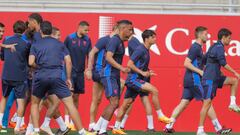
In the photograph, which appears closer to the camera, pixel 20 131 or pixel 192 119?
pixel 20 131

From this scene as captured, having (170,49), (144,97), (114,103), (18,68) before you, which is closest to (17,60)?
(18,68)

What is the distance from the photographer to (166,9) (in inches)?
660

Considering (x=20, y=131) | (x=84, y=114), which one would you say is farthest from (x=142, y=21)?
(x=20, y=131)

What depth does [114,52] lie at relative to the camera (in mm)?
12242

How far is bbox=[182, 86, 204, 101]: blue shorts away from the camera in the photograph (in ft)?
45.3

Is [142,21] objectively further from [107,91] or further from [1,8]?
[107,91]

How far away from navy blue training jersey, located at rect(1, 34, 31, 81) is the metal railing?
2898 mm

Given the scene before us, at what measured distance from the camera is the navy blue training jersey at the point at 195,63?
13.6m

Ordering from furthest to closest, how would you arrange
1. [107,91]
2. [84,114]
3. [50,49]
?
[84,114]
[107,91]
[50,49]

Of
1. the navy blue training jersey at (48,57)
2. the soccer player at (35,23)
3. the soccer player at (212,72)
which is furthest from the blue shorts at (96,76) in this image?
the navy blue training jersey at (48,57)

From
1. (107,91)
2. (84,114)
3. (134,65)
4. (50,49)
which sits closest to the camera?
(50,49)

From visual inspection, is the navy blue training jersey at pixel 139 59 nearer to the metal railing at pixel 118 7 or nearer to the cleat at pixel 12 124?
the cleat at pixel 12 124

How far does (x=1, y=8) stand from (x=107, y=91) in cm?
479

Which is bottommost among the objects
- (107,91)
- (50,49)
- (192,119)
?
(192,119)
